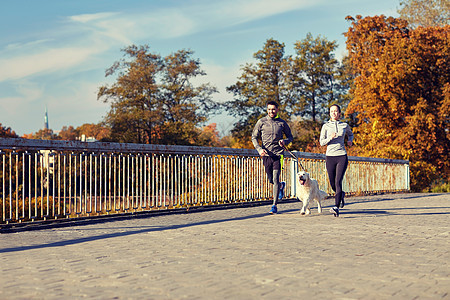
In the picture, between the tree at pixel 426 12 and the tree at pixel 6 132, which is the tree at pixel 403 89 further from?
the tree at pixel 6 132

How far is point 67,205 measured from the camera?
994 cm

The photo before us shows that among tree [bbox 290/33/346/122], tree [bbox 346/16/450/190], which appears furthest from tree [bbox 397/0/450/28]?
tree [bbox 346/16/450/190]

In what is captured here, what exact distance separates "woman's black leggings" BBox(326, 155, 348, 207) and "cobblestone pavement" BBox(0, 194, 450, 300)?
44.0 inches

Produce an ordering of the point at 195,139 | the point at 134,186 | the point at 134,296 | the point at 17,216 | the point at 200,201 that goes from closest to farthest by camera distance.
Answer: the point at 134,296 → the point at 17,216 → the point at 134,186 → the point at 200,201 → the point at 195,139

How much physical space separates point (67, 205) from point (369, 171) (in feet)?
47.6

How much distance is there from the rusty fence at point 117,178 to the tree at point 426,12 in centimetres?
3994

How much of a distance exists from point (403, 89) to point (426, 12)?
22.2m

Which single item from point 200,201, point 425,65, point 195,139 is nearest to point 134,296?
point 200,201

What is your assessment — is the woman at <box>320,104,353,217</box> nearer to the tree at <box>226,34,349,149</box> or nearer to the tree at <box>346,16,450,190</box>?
the tree at <box>346,16,450,190</box>

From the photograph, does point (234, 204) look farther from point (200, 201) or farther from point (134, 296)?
point (134, 296)

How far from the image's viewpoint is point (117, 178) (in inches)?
440

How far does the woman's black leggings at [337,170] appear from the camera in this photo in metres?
11.0

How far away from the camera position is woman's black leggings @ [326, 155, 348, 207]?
36.2 ft

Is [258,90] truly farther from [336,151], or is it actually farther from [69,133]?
[69,133]
